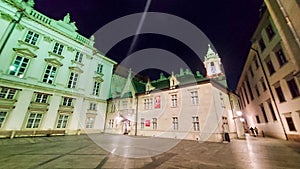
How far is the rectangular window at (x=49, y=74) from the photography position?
17.9 meters

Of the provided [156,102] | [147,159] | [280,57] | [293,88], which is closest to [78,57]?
[156,102]

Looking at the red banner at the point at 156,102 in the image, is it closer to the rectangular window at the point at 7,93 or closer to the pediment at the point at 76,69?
the pediment at the point at 76,69

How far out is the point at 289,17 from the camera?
4.73 metres

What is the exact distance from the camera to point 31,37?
17281 mm

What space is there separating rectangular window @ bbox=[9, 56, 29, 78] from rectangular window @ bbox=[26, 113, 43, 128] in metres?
5.20

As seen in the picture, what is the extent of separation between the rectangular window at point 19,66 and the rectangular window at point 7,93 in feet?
6.28

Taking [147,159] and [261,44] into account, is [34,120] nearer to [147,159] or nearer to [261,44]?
[147,159]

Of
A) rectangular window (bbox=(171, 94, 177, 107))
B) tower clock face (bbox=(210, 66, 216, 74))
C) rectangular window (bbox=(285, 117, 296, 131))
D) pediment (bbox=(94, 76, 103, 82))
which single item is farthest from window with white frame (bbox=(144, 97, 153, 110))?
tower clock face (bbox=(210, 66, 216, 74))

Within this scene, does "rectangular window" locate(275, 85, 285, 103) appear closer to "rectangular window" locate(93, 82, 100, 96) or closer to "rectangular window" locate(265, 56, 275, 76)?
"rectangular window" locate(265, 56, 275, 76)

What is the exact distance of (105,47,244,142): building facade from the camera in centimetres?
1520

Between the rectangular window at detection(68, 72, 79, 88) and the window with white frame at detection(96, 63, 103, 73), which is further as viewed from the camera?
the window with white frame at detection(96, 63, 103, 73)

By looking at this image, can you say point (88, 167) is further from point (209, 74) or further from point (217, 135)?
point (209, 74)

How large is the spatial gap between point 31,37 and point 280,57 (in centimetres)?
3145

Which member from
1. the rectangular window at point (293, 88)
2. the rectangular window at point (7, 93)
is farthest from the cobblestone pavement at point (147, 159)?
the rectangular window at point (7, 93)
